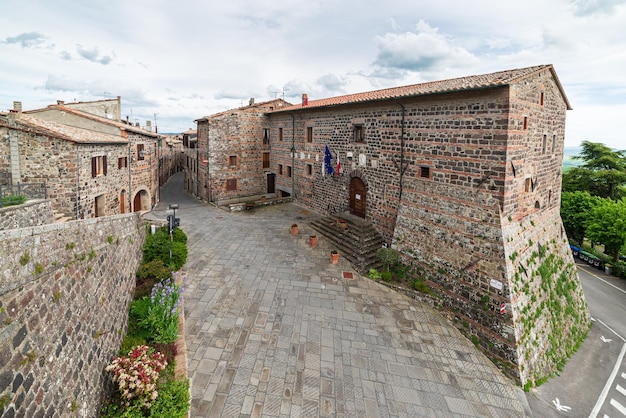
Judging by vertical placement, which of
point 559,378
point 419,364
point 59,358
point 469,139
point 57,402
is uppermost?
point 469,139

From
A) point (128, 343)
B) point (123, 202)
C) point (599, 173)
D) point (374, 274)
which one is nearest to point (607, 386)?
point (374, 274)

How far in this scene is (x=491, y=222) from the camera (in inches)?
424

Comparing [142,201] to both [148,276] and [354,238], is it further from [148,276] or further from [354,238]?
[354,238]

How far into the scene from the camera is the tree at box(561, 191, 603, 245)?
28.9 metres

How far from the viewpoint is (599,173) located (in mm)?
32000

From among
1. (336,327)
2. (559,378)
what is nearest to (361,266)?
(336,327)

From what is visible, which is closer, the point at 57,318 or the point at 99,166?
the point at 57,318

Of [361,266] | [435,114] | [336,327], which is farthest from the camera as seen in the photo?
[361,266]

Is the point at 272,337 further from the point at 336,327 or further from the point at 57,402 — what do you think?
the point at 57,402

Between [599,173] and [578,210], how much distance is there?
19.6 ft

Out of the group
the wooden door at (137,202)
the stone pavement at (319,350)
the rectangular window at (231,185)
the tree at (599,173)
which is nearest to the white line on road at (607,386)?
the stone pavement at (319,350)

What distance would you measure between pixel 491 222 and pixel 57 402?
38.4 feet

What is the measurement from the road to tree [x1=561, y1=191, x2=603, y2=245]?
1363 cm

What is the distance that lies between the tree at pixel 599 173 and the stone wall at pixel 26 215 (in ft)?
143
